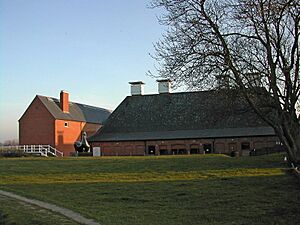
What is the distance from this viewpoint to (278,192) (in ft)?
55.4

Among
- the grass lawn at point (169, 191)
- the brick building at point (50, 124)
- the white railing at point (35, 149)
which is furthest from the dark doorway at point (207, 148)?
the grass lawn at point (169, 191)

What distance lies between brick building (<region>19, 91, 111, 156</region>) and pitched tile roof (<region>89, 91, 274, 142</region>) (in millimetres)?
6145

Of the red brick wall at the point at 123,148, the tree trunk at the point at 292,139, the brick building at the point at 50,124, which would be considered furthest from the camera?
the brick building at the point at 50,124

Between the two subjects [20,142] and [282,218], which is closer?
[282,218]

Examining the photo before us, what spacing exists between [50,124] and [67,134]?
327 cm

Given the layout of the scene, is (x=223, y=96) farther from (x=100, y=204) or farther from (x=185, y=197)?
(x=100, y=204)

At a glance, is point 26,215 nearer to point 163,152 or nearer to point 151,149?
point 163,152

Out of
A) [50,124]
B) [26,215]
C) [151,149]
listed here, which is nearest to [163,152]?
[151,149]

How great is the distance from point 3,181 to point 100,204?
9.07 metres

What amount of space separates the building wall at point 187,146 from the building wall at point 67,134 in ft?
21.3

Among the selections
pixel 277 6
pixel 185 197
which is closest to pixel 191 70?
pixel 277 6

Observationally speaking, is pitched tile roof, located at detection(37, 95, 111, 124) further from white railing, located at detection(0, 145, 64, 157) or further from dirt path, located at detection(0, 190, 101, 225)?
dirt path, located at detection(0, 190, 101, 225)

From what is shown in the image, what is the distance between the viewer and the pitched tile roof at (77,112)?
64.1 m

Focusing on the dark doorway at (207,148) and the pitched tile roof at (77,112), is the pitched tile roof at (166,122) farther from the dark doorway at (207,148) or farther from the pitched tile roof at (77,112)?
the pitched tile roof at (77,112)
